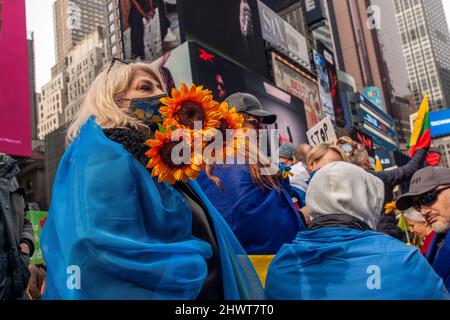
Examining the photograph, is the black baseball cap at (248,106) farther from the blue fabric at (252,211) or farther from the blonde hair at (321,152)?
the blue fabric at (252,211)

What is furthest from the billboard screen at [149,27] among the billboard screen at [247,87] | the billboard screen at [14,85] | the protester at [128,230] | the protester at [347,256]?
the protester at [128,230]

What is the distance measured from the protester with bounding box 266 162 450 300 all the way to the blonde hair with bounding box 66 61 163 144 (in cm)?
97

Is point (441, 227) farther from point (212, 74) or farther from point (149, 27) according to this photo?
point (149, 27)

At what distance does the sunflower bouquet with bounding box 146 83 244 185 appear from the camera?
1800 mm

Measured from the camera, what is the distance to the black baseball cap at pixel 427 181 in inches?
124

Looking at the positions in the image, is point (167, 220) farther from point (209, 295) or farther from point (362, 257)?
point (362, 257)

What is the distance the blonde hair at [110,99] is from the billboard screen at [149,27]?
14008mm

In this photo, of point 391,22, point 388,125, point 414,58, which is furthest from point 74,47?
point 414,58

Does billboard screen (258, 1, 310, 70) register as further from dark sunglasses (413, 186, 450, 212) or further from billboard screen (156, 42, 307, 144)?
dark sunglasses (413, 186, 450, 212)

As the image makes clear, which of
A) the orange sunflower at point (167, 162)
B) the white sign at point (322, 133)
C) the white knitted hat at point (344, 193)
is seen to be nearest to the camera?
the orange sunflower at point (167, 162)

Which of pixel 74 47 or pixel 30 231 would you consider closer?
pixel 30 231

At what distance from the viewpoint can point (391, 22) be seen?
369ft

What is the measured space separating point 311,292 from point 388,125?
69345mm

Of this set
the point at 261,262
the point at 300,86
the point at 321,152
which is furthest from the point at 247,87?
the point at 261,262
